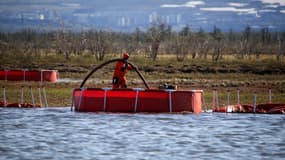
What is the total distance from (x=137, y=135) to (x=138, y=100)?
332 centimetres

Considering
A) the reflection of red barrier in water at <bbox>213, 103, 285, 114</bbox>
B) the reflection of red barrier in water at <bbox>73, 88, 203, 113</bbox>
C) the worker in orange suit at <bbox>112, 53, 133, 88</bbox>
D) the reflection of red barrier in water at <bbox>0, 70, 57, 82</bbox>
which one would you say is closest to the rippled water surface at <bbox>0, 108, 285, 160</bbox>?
the reflection of red barrier in water at <bbox>73, 88, 203, 113</bbox>

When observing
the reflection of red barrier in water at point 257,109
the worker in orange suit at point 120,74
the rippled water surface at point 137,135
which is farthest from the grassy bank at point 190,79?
the rippled water surface at point 137,135

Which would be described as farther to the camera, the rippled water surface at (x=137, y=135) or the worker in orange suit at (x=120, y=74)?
the worker in orange suit at (x=120, y=74)

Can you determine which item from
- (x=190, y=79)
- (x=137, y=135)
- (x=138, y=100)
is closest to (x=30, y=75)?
(x=190, y=79)

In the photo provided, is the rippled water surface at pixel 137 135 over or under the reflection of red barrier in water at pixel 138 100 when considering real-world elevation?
under

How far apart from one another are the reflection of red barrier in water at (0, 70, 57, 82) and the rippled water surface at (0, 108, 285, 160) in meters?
12.5

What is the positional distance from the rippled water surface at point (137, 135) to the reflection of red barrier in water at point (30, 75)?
12.5m

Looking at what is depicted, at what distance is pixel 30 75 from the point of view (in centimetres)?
3903

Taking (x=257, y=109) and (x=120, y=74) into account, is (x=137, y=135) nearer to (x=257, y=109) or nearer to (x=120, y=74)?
(x=120, y=74)

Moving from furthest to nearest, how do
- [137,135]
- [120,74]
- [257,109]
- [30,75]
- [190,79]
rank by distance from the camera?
[190,79] < [30,75] < [257,109] < [120,74] < [137,135]

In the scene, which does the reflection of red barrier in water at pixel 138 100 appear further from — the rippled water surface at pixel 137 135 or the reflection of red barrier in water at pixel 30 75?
the reflection of red barrier in water at pixel 30 75

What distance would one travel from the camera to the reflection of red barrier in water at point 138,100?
77.8 ft

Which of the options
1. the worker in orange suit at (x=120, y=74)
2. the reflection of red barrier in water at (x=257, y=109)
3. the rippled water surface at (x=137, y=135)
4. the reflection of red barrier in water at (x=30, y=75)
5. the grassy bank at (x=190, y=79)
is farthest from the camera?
the reflection of red barrier in water at (x=30, y=75)

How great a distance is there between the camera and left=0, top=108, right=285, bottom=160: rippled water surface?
58.2 feet
